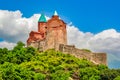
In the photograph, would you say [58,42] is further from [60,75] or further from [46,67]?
[60,75]

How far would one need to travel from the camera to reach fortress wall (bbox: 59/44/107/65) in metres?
108

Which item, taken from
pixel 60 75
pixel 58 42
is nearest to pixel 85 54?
pixel 58 42

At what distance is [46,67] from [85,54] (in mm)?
17721

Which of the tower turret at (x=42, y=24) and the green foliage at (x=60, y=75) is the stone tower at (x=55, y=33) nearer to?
the tower turret at (x=42, y=24)

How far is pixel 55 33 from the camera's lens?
111062 millimetres

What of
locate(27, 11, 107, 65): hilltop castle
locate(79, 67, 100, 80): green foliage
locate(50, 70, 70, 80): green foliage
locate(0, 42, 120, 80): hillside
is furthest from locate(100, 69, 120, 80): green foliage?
locate(27, 11, 107, 65): hilltop castle

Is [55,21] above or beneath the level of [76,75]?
above

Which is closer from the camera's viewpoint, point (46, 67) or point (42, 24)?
point (46, 67)

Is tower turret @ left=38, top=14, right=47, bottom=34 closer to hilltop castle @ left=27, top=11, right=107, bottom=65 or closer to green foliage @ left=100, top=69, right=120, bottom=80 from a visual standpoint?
hilltop castle @ left=27, top=11, right=107, bottom=65

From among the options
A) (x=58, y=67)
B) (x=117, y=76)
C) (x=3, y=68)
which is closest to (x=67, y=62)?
(x=58, y=67)

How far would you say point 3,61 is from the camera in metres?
95.9

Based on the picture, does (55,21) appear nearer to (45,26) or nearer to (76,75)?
(45,26)

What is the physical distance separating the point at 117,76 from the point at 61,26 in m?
25.3

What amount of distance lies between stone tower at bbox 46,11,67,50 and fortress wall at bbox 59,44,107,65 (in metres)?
2.08
